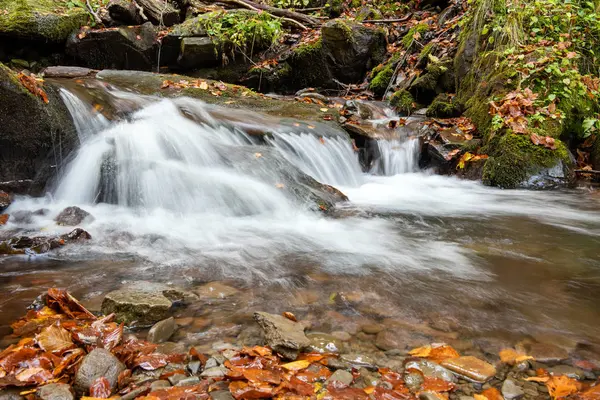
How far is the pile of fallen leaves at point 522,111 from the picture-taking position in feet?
20.7

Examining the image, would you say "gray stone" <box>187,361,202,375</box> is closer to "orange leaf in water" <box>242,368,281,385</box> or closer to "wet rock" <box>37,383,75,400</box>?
"orange leaf in water" <box>242,368,281,385</box>

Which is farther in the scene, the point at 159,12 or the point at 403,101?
Result: the point at 159,12

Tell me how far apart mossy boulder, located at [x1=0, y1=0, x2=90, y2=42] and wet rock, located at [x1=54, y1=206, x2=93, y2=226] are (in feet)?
27.5

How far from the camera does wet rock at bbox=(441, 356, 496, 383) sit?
1856 mm

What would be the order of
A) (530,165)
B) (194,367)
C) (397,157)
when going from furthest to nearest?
(397,157) → (530,165) → (194,367)

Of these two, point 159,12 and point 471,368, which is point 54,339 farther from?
point 159,12

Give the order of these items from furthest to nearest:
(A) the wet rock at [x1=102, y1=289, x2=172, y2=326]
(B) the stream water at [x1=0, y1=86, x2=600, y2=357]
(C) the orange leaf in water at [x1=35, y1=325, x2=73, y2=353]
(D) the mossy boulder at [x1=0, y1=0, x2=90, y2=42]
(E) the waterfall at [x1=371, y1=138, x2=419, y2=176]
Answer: (D) the mossy boulder at [x1=0, y1=0, x2=90, y2=42] < (E) the waterfall at [x1=371, y1=138, x2=419, y2=176] < (B) the stream water at [x1=0, y1=86, x2=600, y2=357] < (A) the wet rock at [x1=102, y1=289, x2=172, y2=326] < (C) the orange leaf in water at [x1=35, y1=325, x2=73, y2=353]

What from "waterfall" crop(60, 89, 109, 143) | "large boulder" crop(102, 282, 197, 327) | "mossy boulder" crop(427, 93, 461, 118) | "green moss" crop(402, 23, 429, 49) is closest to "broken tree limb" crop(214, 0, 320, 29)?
"green moss" crop(402, 23, 429, 49)

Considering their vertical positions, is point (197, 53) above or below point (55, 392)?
above

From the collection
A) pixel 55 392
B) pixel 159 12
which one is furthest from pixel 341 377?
pixel 159 12

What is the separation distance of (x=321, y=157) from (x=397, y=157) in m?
1.62

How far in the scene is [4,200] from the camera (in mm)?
4617

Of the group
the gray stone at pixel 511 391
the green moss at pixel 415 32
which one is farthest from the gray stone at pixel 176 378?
the green moss at pixel 415 32

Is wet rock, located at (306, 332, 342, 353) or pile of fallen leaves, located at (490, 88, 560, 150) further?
pile of fallen leaves, located at (490, 88, 560, 150)
